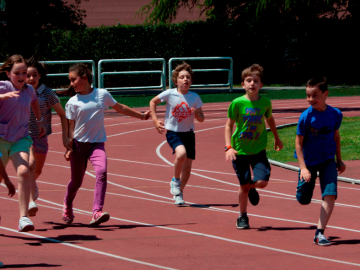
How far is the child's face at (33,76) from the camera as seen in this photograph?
6887mm

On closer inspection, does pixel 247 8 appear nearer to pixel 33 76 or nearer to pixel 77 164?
pixel 33 76

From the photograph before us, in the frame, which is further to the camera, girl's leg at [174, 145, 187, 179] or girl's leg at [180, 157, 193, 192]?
girl's leg at [180, 157, 193, 192]

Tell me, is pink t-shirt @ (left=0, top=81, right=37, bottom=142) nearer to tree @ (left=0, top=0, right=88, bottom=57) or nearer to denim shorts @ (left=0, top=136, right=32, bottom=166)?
denim shorts @ (left=0, top=136, right=32, bottom=166)

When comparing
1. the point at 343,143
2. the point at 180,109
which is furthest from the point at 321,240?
the point at 343,143

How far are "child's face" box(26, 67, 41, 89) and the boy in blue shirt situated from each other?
2890 millimetres

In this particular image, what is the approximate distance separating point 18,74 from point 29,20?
70.8 feet

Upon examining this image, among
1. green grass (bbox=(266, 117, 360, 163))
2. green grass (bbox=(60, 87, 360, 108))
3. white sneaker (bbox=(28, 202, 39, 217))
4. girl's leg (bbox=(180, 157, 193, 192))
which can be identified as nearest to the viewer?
white sneaker (bbox=(28, 202, 39, 217))

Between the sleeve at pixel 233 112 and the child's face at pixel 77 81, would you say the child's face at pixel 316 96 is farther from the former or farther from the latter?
the child's face at pixel 77 81

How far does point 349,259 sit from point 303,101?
18.4 m

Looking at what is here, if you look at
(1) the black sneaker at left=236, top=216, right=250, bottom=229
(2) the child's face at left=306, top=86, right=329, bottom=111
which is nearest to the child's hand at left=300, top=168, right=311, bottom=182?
(2) the child's face at left=306, top=86, right=329, bottom=111

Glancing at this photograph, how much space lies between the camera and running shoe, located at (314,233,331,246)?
574 centimetres

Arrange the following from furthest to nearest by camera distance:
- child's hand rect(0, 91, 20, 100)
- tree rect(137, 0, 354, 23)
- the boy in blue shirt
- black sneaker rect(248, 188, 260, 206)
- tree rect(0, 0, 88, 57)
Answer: tree rect(137, 0, 354, 23) → tree rect(0, 0, 88, 57) → black sneaker rect(248, 188, 260, 206) → the boy in blue shirt → child's hand rect(0, 91, 20, 100)

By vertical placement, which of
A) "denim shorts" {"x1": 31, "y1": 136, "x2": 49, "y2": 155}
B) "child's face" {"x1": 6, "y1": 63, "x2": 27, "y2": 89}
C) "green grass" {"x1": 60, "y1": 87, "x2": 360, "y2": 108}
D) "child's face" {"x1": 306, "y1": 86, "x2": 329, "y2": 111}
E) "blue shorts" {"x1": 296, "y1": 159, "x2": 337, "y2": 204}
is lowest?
"green grass" {"x1": 60, "y1": 87, "x2": 360, "y2": 108}

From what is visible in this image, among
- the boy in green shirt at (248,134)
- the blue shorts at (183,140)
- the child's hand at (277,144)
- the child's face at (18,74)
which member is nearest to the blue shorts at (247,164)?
the boy in green shirt at (248,134)
